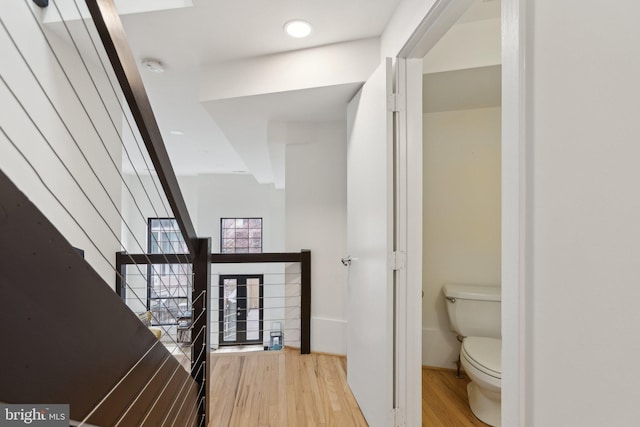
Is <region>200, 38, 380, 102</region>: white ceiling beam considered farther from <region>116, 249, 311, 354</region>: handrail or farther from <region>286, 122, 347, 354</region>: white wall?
<region>116, 249, 311, 354</region>: handrail

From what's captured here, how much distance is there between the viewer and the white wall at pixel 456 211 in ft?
7.14

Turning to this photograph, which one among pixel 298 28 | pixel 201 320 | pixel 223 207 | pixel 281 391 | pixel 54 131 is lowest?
pixel 281 391

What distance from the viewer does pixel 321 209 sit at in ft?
8.65

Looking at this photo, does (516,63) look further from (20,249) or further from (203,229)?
(203,229)

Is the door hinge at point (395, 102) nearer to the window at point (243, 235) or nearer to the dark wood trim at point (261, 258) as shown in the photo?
the dark wood trim at point (261, 258)

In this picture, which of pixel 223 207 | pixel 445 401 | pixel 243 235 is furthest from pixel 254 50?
pixel 243 235

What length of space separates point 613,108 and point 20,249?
103 cm

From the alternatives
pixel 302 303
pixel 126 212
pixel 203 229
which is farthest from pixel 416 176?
pixel 126 212

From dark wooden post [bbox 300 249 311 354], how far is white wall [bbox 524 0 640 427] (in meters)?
Answer: 1.99

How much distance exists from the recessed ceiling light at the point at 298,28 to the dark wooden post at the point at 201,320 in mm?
1270

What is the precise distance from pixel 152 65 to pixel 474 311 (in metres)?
2.80

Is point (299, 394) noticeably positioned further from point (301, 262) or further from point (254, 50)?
point (254, 50)

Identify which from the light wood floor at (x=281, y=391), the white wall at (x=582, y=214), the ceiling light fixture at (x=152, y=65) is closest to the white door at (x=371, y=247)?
the light wood floor at (x=281, y=391)

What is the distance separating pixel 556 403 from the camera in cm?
61
